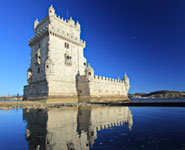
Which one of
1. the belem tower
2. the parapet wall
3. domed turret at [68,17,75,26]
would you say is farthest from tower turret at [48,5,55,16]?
the parapet wall

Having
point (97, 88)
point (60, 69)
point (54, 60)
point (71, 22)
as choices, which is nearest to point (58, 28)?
point (71, 22)

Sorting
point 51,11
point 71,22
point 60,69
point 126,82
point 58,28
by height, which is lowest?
point 126,82

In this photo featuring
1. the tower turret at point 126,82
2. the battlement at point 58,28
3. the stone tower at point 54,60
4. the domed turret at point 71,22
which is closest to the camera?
the stone tower at point 54,60

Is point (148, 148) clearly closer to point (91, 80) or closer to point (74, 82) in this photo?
point (91, 80)

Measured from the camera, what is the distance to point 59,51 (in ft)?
98.2

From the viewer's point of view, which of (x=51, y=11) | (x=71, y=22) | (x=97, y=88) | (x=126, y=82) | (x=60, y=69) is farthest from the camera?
(x=126, y=82)

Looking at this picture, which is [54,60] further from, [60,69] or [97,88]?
[97,88]

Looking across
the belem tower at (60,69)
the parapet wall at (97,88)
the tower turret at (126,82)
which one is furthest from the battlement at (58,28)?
the tower turret at (126,82)

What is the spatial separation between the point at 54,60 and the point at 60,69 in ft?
7.92

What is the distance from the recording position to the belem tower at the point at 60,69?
27.8 meters

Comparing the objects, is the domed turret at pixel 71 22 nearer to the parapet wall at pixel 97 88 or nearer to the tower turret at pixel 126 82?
the parapet wall at pixel 97 88

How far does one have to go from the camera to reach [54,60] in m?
28.5

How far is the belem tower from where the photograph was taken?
2783 centimetres

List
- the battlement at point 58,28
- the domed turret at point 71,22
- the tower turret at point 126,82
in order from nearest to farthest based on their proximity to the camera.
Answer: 1. the battlement at point 58,28
2. the domed turret at point 71,22
3. the tower turret at point 126,82
